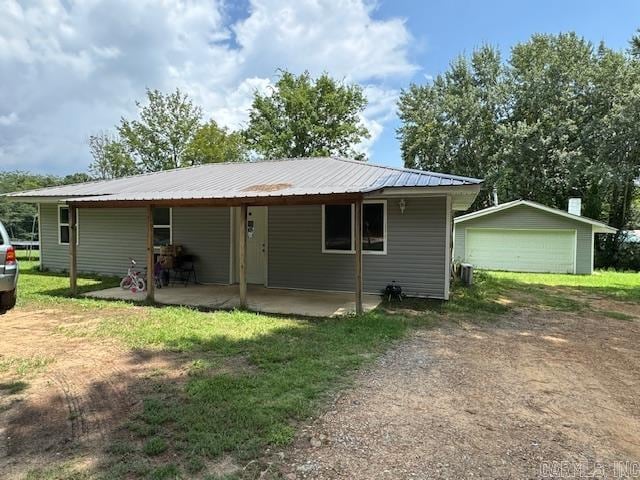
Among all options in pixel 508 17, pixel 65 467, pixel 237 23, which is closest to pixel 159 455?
pixel 65 467

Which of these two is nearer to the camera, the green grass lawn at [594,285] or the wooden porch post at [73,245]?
the wooden porch post at [73,245]

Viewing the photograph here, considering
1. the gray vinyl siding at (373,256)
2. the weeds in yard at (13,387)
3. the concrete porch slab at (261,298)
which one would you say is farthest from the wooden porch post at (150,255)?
the weeds in yard at (13,387)

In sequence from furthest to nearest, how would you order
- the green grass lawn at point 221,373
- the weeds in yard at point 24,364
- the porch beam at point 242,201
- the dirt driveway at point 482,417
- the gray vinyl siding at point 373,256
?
the gray vinyl siding at point 373,256
the porch beam at point 242,201
the weeds in yard at point 24,364
the green grass lawn at point 221,373
the dirt driveway at point 482,417

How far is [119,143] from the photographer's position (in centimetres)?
3069

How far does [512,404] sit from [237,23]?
54.4 ft

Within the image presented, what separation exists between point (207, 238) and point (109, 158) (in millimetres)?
25426

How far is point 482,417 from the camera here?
10.4 feet

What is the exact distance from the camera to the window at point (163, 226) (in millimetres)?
10750

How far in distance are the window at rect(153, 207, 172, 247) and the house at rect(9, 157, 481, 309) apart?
28 millimetres

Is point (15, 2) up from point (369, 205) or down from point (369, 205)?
up

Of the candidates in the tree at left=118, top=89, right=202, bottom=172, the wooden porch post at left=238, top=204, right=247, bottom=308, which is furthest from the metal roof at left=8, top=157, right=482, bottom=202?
the tree at left=118, top=89, right=202, bottom=172

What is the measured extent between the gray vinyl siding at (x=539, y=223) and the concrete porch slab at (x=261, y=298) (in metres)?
10.7

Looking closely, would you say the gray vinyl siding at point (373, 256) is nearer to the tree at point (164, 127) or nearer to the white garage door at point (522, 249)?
the white garage door at point (522, 249)

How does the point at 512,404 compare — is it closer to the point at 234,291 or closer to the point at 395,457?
the point at 395,457
